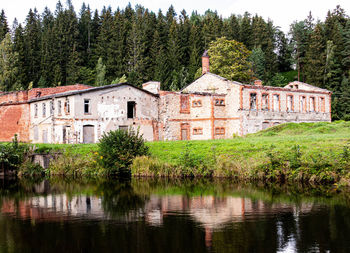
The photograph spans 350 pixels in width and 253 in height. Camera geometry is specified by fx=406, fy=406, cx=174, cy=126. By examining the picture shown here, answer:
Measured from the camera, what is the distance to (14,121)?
43.9 meters

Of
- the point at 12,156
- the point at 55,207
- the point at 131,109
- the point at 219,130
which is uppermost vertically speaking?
the point at 131,109

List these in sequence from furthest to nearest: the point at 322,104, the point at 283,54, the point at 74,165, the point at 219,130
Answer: the point at 283,54
the point at 322,104
the point at 219,130
the point at 74,165

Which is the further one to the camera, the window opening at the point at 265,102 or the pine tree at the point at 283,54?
the pine tree at the point at 283,54

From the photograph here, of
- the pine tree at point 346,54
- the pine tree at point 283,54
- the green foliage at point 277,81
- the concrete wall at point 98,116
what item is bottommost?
the concrete wall at point 98,116

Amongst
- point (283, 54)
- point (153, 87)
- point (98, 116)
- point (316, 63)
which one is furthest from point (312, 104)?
point (283, 54)

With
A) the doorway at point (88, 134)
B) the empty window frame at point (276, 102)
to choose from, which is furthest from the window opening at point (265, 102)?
the doorway at point (88, 134)

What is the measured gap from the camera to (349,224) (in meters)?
→ 12.8

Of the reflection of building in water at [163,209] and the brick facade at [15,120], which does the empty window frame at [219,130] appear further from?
the reflection of building in water at [163,209]

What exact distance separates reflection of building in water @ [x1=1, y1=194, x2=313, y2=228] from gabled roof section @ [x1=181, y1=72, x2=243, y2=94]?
25.4m

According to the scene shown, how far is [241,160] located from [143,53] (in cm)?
5983

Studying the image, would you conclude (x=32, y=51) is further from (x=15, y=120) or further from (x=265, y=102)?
(x=265, y=102)

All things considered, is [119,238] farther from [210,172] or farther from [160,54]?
[160,54]

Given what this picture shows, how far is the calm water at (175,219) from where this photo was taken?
10.9 m

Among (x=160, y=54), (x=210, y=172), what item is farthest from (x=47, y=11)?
(x=210, y=172)
